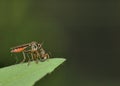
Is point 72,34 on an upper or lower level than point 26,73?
lower

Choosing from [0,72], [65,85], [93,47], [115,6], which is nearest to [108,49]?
[93,47]

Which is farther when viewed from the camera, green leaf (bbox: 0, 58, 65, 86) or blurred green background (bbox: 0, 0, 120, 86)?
blurred green background (bbox: 0, 0, 120, 86)

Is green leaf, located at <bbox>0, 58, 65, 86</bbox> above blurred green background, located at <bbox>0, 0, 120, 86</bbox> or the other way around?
above

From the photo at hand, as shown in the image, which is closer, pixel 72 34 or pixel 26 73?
pixel 26 73

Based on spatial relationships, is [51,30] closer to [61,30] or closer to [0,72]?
[61,30]
